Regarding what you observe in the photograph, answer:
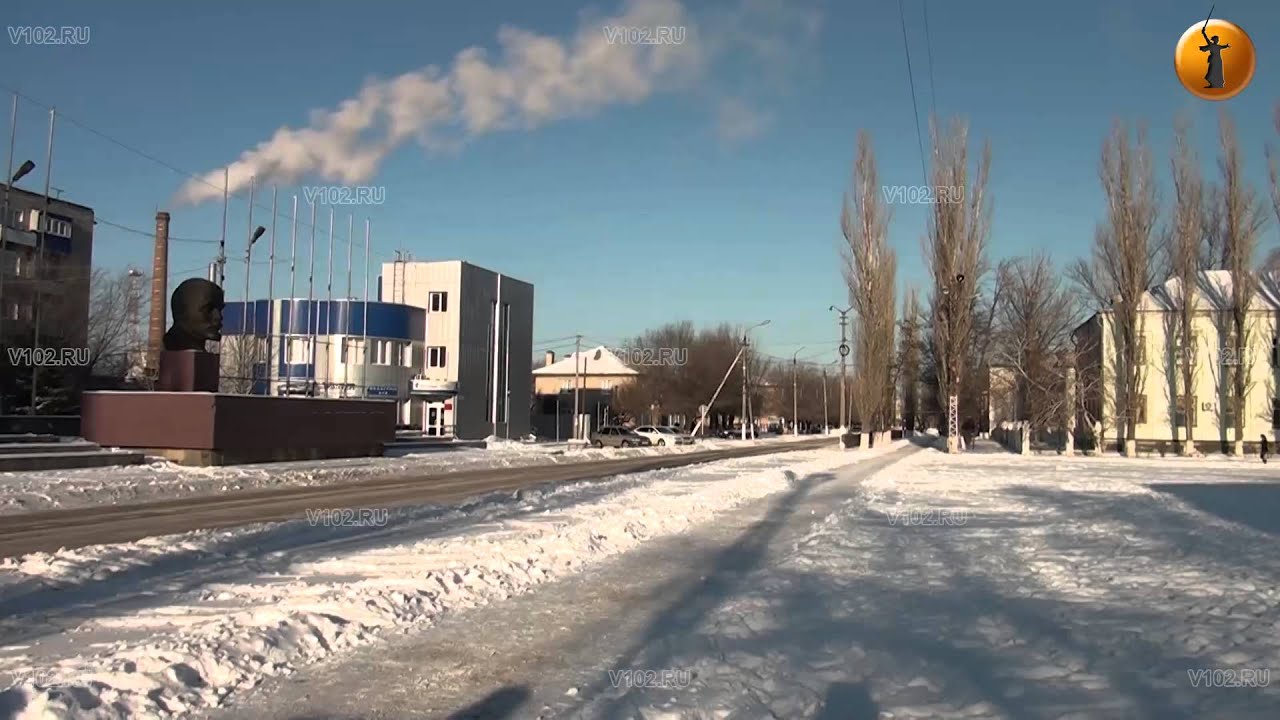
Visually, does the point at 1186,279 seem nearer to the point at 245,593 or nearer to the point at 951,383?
the point at 951,383

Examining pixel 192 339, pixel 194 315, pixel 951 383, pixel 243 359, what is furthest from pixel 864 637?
pixel 243 359

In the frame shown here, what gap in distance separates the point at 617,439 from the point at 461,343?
13.1m

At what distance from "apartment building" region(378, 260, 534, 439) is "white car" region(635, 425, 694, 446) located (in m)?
10.9

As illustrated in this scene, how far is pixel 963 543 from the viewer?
14.3 m

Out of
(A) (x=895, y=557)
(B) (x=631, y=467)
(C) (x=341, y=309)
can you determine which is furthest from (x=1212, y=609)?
(C) (x=341, y=309)

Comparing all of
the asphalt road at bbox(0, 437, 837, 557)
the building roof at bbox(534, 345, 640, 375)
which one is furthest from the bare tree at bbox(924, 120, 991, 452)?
the building roof at bbox(534, 345, 640, 375)

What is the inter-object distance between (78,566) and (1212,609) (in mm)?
11526

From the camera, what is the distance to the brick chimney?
49.3 metres

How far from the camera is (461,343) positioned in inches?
2623

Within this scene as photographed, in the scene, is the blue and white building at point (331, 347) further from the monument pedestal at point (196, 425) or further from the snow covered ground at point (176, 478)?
the monument pedestal at point (196, 425)

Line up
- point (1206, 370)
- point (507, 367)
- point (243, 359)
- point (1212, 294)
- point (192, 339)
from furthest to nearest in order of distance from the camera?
point (507, 367) → point (243, 359) → point (1206, 370) → point (1212, 294) → point (192, 339)
